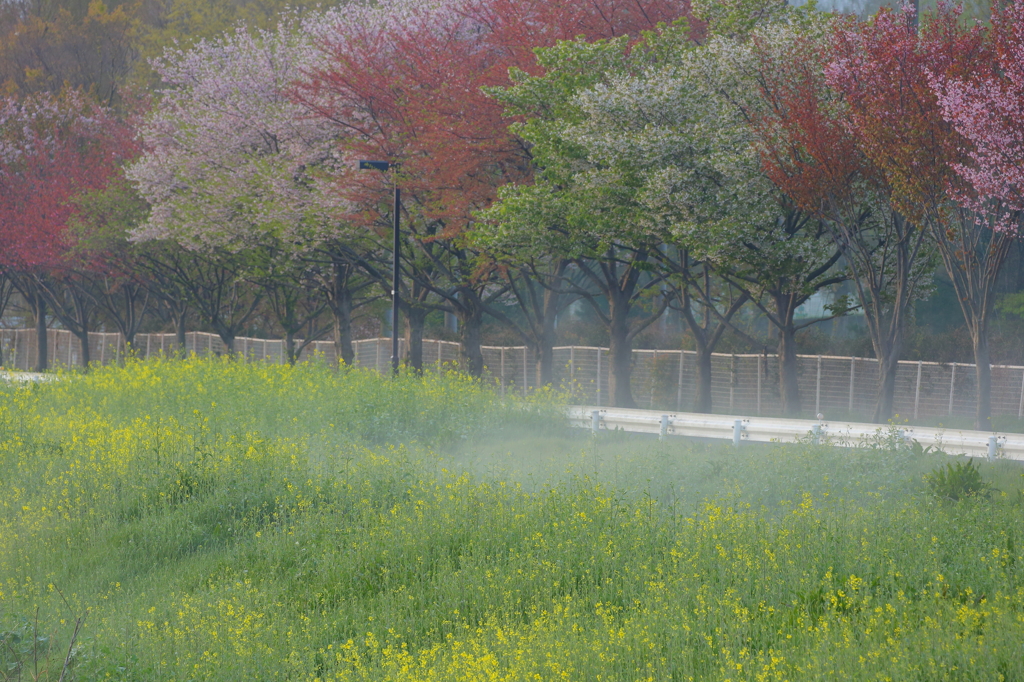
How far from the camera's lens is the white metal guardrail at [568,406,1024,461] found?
1455 centimetres

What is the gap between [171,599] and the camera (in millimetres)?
9891

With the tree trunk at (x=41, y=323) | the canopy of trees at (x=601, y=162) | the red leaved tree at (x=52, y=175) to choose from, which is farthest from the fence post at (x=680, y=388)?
the tree trunk at (x=41, y=323)

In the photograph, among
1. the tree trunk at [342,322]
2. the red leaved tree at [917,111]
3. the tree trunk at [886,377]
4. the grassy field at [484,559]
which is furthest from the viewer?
the tree trunk at [342,322]

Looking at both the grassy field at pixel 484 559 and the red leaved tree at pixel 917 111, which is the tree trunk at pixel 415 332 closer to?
the grassy field at pixel 484 559

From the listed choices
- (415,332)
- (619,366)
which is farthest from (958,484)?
(415,332)

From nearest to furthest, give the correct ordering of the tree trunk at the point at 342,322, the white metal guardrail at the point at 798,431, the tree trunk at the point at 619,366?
the white metal guardrail at the point at 798,431
the tree trunk at the point at 619,366
the tree trunk at the point at 342,322

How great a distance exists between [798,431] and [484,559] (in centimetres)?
776

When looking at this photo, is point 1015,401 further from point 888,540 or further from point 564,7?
point 888,540

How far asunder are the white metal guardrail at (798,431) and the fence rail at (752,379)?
Answer: 234 inches

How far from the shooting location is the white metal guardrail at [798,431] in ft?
47.8

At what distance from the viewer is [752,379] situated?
31922 millimetres

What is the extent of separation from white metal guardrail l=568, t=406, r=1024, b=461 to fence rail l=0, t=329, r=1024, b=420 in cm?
595

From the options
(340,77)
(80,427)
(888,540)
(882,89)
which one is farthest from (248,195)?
(888,540)

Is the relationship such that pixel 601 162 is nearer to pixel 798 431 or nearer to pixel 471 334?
pixel 798 431
